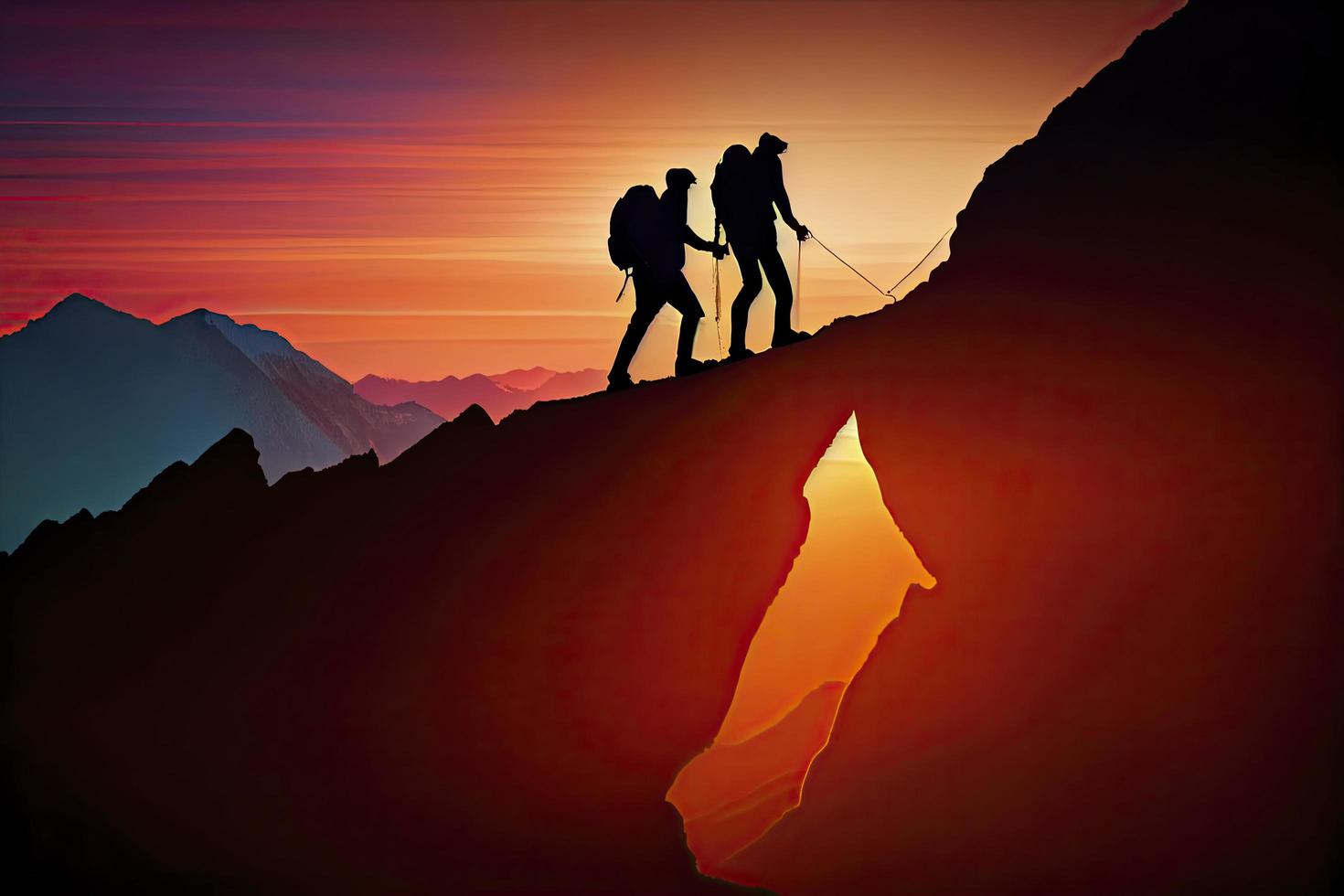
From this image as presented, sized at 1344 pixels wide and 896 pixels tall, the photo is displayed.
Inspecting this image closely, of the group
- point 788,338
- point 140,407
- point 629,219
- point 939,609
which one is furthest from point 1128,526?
point 140,407

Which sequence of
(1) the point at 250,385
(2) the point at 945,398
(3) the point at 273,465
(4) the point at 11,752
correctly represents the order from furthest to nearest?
1. (1) the point at 250,385
2. (3) the point at 273,465
3. (4) the point at 11,752
4. (2) the point at 945,398

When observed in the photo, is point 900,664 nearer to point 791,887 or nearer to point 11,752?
point 791,887

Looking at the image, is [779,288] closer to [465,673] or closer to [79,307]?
[465,673]

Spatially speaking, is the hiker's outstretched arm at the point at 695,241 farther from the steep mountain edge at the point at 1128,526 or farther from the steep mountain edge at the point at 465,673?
the steep mountain edge at the point at 1128,526

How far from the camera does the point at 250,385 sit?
→ 110 meters

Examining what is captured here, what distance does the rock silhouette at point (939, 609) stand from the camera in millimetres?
12750

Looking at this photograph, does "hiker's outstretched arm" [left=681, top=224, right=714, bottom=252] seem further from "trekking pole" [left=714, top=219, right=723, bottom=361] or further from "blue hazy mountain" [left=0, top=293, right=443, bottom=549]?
"blue hazy mountain" [left=0, top=293, right=443, bottom=549]

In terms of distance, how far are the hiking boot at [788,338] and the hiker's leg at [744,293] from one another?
0.38 m

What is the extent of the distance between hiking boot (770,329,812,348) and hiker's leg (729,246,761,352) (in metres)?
0.38


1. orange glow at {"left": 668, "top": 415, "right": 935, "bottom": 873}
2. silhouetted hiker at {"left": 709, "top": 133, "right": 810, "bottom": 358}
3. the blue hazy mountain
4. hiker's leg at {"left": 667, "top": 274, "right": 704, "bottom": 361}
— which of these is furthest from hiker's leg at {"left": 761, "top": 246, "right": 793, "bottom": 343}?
A: the blue hazy mountain

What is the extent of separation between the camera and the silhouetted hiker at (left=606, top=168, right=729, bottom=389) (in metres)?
15.2

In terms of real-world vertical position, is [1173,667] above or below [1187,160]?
below

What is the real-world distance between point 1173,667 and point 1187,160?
5.00m

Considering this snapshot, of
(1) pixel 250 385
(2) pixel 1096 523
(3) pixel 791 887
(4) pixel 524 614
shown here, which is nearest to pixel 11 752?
(4) pixel 524 614
